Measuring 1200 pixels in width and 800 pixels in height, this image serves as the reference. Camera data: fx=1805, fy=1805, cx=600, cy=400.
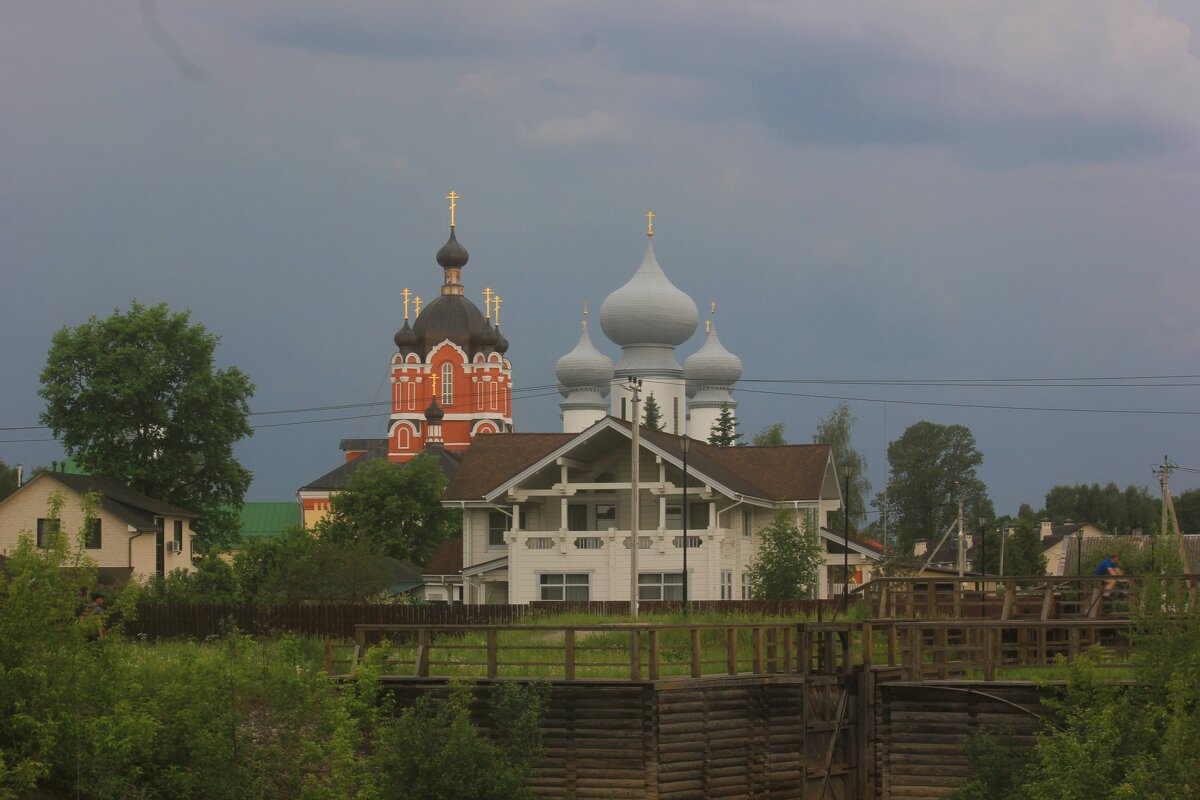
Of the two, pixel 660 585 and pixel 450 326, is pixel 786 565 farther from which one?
pixel 450 326

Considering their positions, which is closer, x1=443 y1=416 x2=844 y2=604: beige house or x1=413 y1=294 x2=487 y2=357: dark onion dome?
x1=443 y1=416 x2=844 y2=604: beige house

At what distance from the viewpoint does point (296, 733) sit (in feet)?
82.4

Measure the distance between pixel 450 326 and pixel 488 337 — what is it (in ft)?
10.3

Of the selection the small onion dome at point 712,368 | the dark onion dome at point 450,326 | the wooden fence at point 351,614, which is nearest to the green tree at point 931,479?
the small onion dome at point 712,368

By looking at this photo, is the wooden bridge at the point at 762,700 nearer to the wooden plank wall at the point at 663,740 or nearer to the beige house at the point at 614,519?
the wooden plank wall at the point at 663,740

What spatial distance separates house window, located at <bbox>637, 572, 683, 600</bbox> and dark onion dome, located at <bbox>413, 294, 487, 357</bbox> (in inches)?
3361

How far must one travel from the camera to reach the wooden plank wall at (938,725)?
2838cm

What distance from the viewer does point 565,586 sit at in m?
52.6

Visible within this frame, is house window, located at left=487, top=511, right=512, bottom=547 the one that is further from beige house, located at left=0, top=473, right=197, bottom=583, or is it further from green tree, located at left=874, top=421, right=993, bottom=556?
green tree, located at left=874, top=421, right=993, bottom=556

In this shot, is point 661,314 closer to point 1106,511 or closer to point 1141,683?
point 1106,511

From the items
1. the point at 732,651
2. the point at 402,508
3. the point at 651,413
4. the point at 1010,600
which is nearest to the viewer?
the point at 732,651

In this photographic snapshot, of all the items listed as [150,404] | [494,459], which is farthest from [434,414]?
[494,459]

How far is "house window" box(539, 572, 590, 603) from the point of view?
5244 centimetres

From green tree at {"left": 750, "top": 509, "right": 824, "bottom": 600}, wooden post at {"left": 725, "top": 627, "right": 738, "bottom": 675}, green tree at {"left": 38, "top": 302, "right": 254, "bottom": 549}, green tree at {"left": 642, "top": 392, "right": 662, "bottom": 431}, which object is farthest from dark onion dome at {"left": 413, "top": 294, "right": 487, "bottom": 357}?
wooden post at {"left": 725, "top": 627, "right": 738, "bottom": 675}
